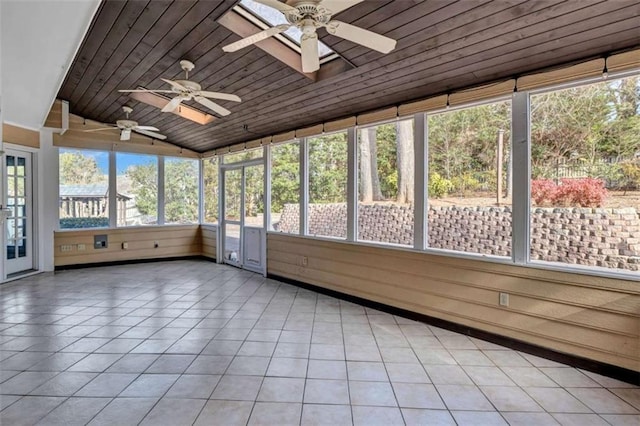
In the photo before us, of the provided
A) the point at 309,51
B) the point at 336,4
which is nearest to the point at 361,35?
the point at 336,4

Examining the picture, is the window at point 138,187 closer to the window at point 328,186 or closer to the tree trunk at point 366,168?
the window at point 328,186

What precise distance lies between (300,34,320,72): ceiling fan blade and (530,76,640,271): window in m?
2.04

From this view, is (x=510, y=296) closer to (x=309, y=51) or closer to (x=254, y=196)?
(x=309, y=51)

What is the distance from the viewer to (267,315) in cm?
399

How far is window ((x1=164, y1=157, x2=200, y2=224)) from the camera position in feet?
25.0

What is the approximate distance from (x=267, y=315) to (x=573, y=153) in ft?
11.3

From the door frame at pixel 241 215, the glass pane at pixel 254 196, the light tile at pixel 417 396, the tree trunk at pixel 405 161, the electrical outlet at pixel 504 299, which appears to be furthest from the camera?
the glass pane at pixel 254 196

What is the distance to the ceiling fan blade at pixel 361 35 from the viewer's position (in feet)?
7.04

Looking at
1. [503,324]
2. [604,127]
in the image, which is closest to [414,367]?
[503,324]

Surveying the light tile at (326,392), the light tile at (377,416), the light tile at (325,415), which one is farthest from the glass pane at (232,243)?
the light tile at (377,416)

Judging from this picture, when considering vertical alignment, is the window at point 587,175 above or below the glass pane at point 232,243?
above

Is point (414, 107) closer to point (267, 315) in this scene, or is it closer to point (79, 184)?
point (267, 315)

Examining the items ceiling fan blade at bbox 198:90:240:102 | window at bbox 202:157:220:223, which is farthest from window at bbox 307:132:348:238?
window at bbox 202:157:220:223

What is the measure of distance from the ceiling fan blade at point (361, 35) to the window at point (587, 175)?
1710mm
